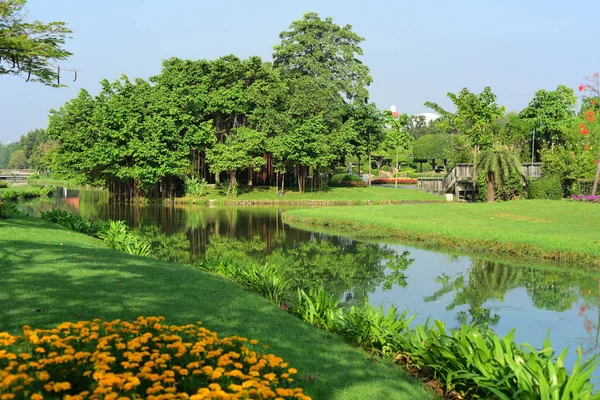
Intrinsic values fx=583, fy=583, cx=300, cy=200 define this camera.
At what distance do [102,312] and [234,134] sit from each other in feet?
152

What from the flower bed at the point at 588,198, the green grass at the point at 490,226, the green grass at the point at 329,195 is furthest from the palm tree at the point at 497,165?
the green grass at the point at 329,195

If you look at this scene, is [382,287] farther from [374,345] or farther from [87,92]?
[87,92]

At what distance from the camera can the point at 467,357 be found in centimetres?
693

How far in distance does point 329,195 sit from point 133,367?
1862 inches

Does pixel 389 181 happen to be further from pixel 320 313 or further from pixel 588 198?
pixel 320 313

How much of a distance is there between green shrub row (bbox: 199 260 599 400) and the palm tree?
3075 cm

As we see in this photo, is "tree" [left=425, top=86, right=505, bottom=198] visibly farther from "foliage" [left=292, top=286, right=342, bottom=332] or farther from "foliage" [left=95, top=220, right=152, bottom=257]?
"foliage" [left=292, top=286, right=342, bottom=332]

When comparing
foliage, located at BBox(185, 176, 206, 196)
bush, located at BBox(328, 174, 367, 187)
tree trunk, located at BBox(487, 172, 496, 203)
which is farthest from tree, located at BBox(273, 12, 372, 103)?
tree trunk, located at BBox(487, 172, 496, 203)

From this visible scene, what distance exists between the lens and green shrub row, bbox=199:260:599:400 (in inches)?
235

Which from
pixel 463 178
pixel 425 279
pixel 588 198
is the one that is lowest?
pixel 425 279

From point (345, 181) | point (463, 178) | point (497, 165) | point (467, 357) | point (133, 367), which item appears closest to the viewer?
point (133, 367)

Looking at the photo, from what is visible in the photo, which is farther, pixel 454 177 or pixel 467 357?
pixel 454 177

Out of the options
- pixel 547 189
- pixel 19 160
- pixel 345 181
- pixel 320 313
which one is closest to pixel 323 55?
pixel 345 181

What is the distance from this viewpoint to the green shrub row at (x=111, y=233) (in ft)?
59.5
